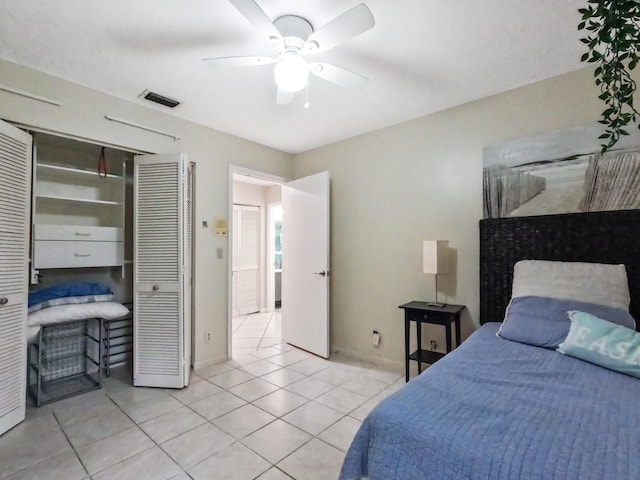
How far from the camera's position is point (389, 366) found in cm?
324

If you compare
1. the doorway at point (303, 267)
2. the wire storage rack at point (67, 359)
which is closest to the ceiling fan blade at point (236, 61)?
the doorway at point (303, 267)

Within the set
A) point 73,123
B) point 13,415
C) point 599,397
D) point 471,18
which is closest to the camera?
point 599,397

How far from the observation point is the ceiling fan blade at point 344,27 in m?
1.41

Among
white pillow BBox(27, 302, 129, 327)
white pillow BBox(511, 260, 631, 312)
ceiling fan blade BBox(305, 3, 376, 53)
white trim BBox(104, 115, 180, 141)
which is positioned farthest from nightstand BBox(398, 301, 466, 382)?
white trim BBox(104, 115, 180, 141)

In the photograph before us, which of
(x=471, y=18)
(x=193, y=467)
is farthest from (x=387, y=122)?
(x=193, y=467)

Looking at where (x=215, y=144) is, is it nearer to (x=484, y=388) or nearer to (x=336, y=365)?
(x=336, y=365)

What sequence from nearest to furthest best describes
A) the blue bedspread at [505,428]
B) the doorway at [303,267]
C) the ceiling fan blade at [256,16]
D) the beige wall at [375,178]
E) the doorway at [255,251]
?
the blue bedspread at [505,428] < the ceiling fan blade at [256,16] < the beige wall at [375,178] < the doorway at [303,267] < the doorway at [255,251]

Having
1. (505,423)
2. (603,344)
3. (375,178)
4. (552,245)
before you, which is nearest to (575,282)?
(552,245)

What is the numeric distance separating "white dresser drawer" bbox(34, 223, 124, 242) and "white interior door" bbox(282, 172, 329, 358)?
6.13 ft

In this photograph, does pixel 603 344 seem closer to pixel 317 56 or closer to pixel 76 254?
pixel 317 56

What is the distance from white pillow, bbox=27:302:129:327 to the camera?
2475 millimetres

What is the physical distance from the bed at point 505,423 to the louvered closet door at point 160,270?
2135 mm

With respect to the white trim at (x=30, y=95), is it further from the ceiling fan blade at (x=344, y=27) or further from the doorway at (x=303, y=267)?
the ceiling fan blade at (x=344, y=27)

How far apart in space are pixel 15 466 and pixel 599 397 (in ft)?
9.66
